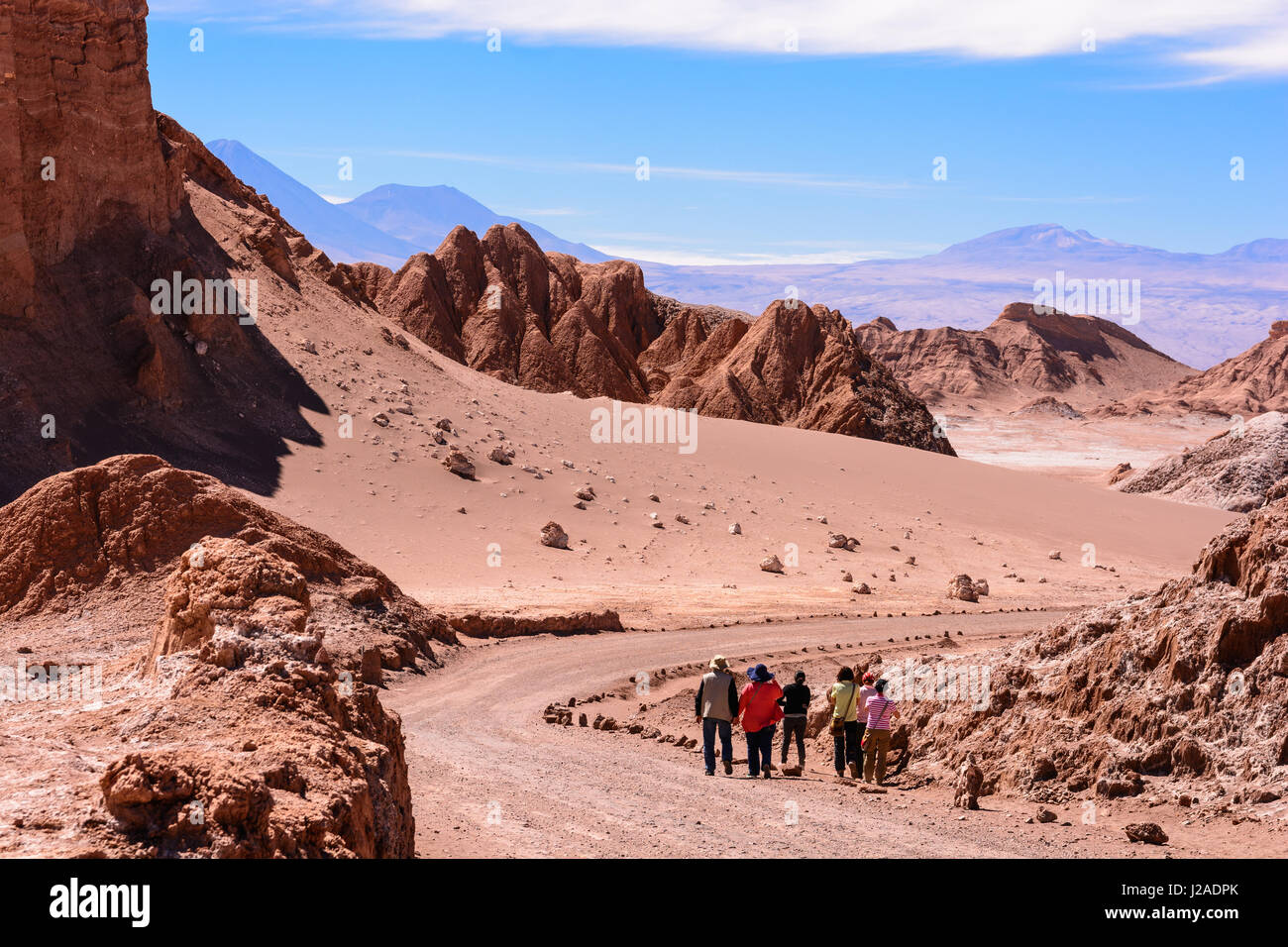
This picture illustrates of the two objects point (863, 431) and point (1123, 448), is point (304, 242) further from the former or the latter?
point (1123, 448)

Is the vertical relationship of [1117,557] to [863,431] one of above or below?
below

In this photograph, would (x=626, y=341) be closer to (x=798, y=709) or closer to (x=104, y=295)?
(x=104, y=295)

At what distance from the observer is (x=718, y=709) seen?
11148mm

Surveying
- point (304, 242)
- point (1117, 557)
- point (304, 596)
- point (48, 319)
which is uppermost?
point (304, 242)

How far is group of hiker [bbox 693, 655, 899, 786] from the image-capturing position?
11.0 metres

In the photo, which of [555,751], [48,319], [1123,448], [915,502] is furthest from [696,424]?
[1123,448]

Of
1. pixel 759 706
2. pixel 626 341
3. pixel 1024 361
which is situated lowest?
pixel 759 706

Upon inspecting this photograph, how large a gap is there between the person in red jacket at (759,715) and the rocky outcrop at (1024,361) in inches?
4326

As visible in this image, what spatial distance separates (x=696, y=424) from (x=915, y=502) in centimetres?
884

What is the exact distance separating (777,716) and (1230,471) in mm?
47608

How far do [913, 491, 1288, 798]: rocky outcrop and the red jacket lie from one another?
2.01m

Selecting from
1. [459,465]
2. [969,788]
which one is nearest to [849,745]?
[969,788]

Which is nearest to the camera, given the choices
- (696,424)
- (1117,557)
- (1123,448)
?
(1117,557)

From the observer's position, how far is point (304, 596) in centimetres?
843
